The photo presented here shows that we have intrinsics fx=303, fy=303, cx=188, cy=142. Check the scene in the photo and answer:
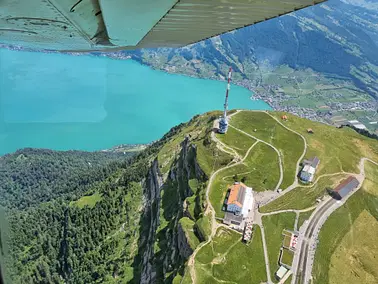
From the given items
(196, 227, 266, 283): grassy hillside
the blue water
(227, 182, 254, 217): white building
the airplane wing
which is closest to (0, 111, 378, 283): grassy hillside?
(196, 227, 266, 283): grassy hillside

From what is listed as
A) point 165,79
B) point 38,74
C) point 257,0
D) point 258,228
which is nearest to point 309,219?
point 258,228

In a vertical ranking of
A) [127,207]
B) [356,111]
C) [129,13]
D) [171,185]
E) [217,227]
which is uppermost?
[129,13]

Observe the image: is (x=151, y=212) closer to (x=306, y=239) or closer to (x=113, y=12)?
(x=306, y=239)

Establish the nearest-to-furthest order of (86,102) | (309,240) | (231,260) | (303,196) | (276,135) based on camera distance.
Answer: (231,260), (309,240), (303,196), (276,135), (86,102)

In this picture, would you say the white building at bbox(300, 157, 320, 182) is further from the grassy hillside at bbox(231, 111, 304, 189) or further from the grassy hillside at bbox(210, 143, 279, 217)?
the grassy hillside at bbox(210, 143, 279, 217)

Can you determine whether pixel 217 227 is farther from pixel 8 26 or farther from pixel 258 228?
pixel 8 26

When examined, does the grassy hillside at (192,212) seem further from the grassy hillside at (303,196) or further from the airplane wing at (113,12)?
the airplane wing at (113,12)

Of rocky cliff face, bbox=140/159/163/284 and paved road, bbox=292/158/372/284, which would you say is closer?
paved road, bbox=292/158/372/284

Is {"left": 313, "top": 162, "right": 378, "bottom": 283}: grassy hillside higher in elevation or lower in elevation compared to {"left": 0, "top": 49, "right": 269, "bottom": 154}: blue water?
higher

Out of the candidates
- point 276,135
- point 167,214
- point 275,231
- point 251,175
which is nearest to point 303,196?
point 251,175
